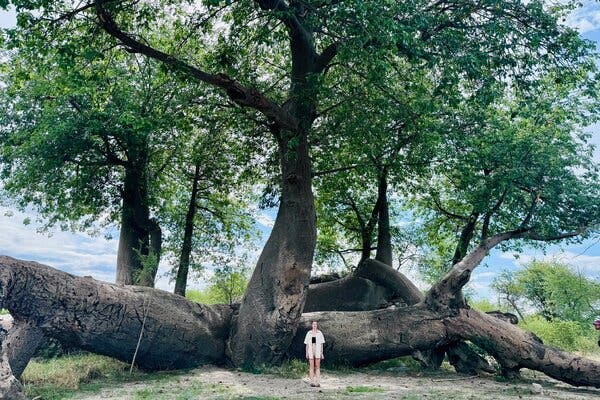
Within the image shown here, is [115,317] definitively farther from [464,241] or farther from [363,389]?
[464,241]

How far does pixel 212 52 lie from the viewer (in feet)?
55.7

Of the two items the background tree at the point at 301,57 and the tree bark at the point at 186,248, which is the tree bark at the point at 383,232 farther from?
the tree bark at the point at 186,248

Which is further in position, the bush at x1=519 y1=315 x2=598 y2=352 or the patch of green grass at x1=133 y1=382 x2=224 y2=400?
the bush at x1=519 y1=315 x2=598 y2=352

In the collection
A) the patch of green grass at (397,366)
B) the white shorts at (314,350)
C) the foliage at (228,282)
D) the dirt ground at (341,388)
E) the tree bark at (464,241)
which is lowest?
the dirt ground at (341,388)

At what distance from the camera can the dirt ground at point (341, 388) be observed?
10695 mm

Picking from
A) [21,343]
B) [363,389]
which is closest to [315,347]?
[363,389]

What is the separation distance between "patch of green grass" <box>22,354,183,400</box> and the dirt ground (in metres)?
0.59

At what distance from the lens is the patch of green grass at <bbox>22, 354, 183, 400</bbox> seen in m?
11.0

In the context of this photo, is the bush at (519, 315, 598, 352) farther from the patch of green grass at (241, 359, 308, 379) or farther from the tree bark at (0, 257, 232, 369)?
the tree bark at (0, 257, 232, 369)

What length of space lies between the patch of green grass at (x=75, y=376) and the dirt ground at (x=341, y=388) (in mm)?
591

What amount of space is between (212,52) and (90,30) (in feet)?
14.2

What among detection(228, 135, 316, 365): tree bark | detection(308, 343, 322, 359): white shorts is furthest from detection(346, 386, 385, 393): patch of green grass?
detection(228, 135, 316, 365): tree bark

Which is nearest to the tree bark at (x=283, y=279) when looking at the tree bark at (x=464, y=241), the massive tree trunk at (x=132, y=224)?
the massive tree trunk at (x=132, y=224)

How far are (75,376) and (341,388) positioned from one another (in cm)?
574
